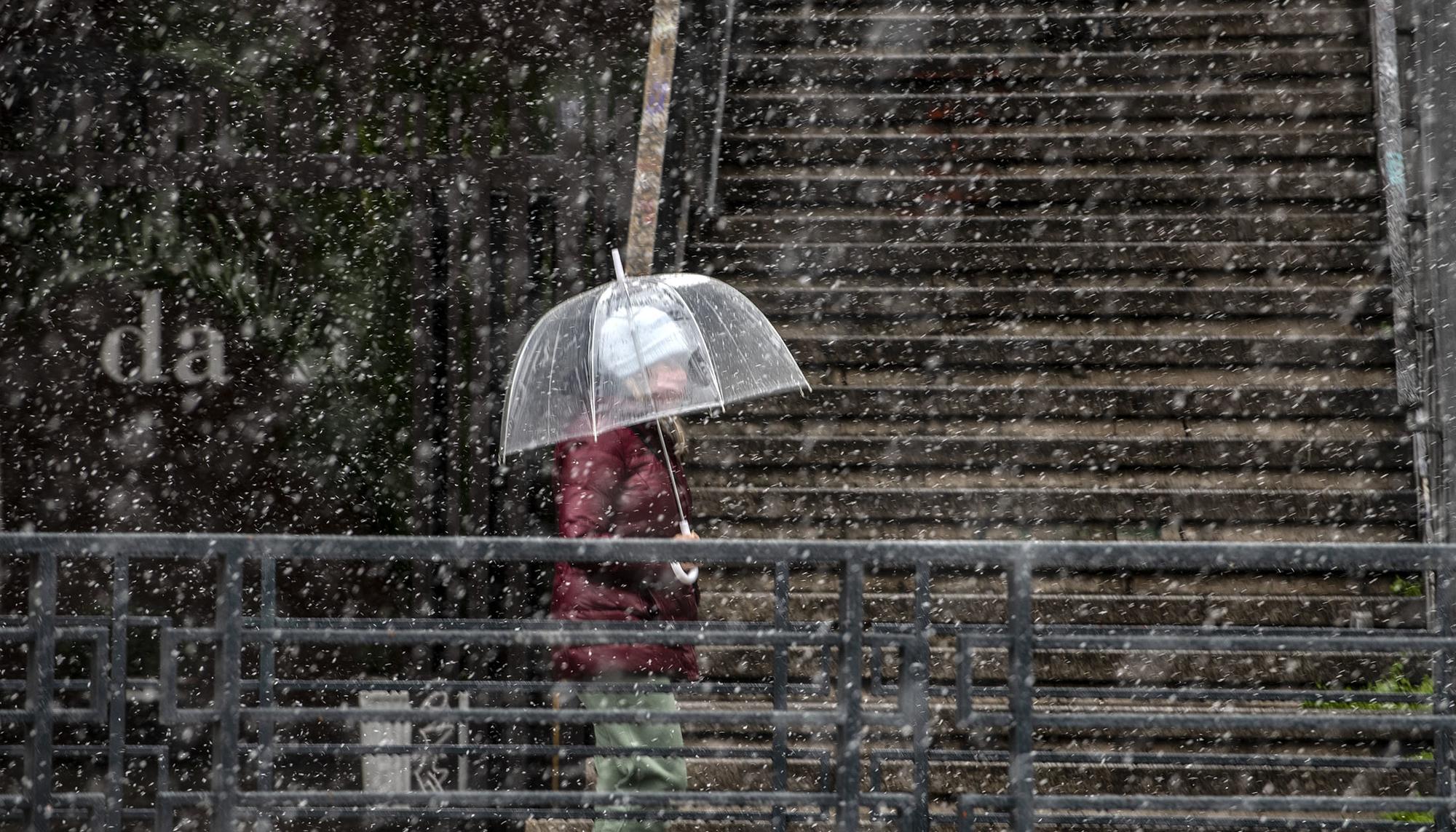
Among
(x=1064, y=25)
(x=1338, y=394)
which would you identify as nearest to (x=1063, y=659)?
(x=1338, y=394)

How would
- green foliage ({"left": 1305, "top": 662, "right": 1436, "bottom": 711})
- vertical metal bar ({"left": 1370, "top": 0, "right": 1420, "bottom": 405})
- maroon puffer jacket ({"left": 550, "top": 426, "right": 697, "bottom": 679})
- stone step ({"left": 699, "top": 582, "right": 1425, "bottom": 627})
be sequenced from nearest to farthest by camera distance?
maroon puffer jacket ({"left": 550, "top": 426, "right": 697, "bottom": 679}), green foliage ({"left": 1305, "top": 662, "right": 1436, "bottom": 711}), stone step ({"left": 699, "top": 582, "right": 1425, "bottom": 627}), vertical metal bar ({"left": 1370, "top": 0, "right": 1420, "bottom": 405})

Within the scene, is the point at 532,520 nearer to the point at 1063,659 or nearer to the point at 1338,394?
the point at 1063,659

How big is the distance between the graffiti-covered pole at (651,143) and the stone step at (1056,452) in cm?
123

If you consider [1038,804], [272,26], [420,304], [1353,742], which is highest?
[272,26]

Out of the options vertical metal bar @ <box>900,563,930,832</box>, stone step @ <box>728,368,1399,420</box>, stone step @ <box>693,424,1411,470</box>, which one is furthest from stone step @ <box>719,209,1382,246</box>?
vertical metal bar @ <box>900,563,930,832</box>

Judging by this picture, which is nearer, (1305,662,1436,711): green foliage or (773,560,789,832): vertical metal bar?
(773,560,789,832): vertical metal bar

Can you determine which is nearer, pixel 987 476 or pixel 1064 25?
pixel 987 476

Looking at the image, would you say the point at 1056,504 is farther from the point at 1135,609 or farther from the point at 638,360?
the point at 638,360

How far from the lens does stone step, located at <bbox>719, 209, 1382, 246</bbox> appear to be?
7641mm

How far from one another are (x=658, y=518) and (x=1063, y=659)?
8.22ft

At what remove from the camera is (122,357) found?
8.02 metres

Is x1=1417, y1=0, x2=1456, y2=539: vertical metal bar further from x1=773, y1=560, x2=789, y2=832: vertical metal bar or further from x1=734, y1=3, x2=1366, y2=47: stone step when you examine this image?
x1=773, y1=560, x2=789, y2=832: vertical metal bar

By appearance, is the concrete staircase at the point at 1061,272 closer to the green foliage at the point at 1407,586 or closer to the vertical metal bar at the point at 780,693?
the green foliage at the point at 1407,586

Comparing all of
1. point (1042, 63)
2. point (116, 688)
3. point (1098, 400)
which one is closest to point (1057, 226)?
point (1098, 400)
